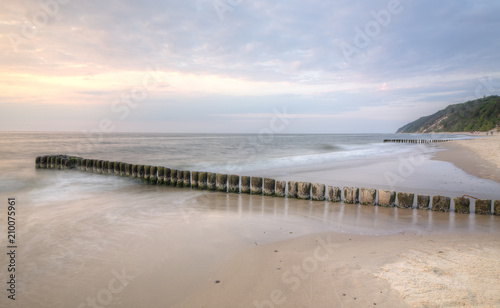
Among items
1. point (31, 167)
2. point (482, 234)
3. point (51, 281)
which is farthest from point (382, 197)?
point (31, 167)

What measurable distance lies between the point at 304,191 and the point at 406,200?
313 centimetres

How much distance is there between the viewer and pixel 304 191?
980cm

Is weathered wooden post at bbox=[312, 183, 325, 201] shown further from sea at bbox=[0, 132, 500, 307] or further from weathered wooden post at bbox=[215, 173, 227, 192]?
weathered wooden post at bbox=[215, 173, 227, 192]

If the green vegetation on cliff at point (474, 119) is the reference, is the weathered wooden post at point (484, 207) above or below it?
below

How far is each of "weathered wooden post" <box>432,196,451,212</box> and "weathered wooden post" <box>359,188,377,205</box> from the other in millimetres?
1589

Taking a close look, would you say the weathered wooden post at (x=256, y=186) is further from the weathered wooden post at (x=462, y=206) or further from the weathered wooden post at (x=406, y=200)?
the weathered wooden post at (x=462, y=206)

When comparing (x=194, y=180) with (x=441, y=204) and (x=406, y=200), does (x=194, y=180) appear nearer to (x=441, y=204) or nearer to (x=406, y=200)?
(x=406, y=200)

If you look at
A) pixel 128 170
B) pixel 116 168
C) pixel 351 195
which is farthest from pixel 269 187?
pixel 116 168

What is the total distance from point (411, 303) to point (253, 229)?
151 inches

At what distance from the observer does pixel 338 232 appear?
6.46 metres

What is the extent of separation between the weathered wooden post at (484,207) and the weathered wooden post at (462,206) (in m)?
0.29

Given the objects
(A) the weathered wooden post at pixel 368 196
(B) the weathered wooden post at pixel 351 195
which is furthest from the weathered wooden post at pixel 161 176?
(A) the weathered wooden post at pixel 368 196

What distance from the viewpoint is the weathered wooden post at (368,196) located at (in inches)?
345

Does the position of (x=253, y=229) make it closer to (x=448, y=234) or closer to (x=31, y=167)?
(x=448, y=234)
